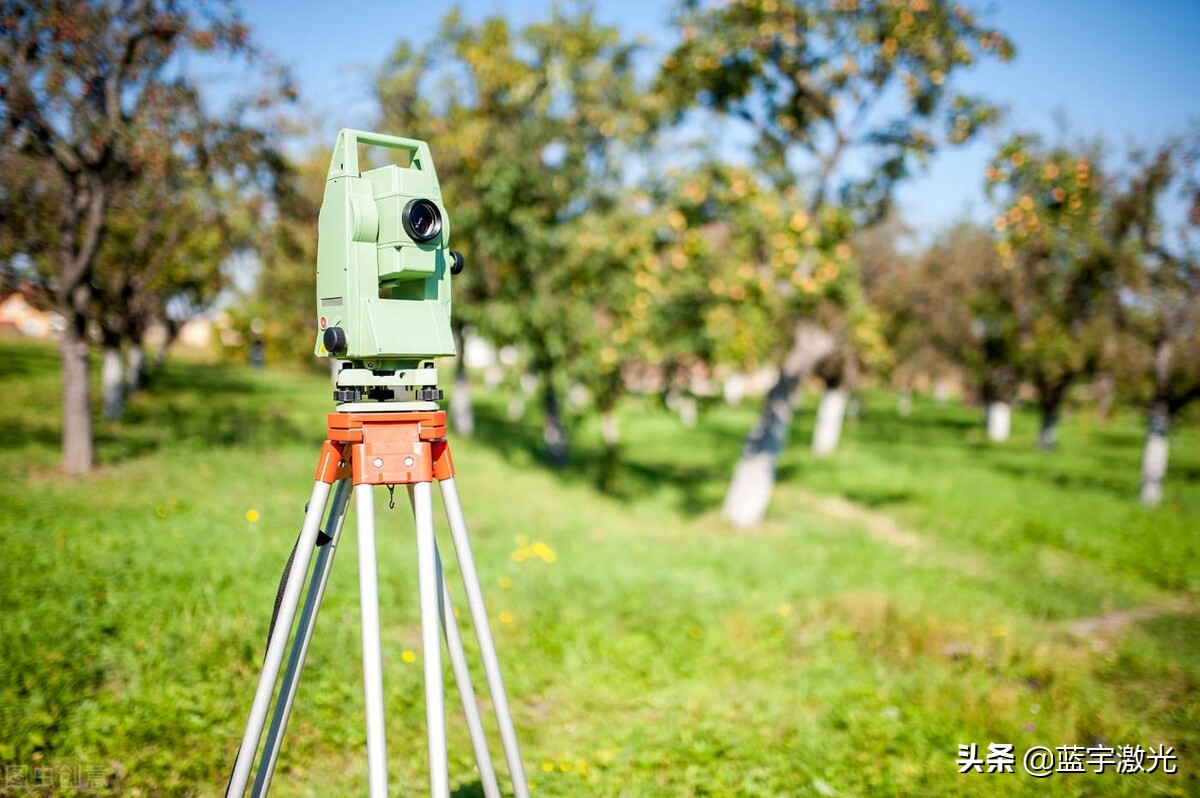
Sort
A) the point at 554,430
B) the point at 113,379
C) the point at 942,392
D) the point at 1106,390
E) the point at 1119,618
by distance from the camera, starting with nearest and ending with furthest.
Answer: the point at 1119,618, the point at 113,379, the point at 554,430, the point at 1106,390, the point at 942,392

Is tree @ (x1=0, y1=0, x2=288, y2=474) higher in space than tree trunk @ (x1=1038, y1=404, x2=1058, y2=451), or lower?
higher

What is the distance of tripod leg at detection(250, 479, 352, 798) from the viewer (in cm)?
281

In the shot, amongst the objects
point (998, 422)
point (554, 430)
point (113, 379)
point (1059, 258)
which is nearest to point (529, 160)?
point (554, 430)

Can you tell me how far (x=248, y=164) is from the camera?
9969 mm

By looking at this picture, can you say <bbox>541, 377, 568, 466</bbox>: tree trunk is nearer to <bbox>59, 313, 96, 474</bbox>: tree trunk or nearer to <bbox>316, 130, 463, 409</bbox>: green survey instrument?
<bbox>59, 313, 96, 474</bbox>: tree trunk

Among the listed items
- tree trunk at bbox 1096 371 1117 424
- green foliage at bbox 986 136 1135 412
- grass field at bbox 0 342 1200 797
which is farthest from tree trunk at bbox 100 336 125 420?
tree trunk at bbox 1096 371 1117 424

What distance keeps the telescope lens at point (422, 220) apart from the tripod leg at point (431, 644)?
36.7 inches

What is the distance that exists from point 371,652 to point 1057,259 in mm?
23323

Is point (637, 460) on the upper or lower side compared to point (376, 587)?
lower

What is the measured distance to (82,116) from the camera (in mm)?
8211

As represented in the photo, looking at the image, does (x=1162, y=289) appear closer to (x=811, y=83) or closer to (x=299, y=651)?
(x=811, y=83)

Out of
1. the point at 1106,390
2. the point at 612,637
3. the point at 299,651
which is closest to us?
the point at 299,651

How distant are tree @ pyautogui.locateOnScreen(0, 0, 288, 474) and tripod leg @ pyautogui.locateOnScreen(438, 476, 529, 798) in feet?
25.6

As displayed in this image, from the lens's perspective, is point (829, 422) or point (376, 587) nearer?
point (376, 587)
